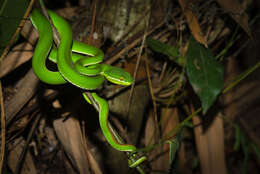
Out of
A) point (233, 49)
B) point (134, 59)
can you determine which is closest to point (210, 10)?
point (233, 49)

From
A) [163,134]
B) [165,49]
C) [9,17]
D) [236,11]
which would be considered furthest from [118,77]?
[236,11]

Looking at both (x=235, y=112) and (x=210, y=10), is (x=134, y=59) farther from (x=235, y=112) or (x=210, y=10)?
(x=235, y=112)

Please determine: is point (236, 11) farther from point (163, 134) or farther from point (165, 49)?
point (163, 134)

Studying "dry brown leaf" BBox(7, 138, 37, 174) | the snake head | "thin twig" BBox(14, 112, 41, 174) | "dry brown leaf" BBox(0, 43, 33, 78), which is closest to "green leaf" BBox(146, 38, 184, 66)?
the snake head

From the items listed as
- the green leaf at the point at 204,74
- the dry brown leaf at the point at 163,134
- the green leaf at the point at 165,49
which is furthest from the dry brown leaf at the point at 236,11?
the dry brown leaf at the point at 163,134

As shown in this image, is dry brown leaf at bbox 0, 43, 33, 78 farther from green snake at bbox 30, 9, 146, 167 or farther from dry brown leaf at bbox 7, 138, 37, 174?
dry brown leaf at bbox 7, 138, 37, 174
